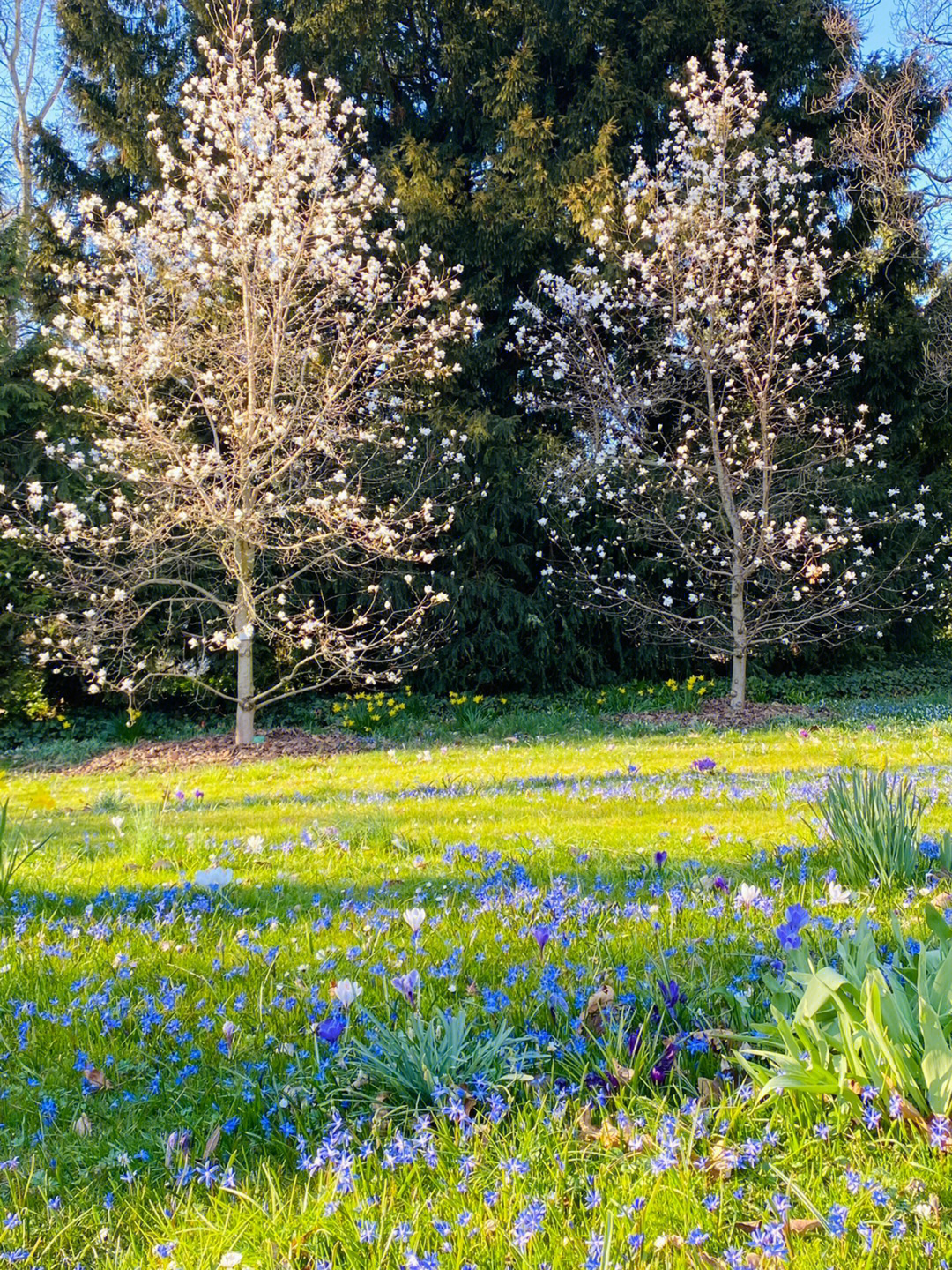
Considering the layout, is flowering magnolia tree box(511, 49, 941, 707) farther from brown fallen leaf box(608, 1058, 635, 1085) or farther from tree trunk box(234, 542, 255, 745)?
brown fallen leaf box(608, 1058, 635, 1085)

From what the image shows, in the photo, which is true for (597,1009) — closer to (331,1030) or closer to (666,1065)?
(666,1065)

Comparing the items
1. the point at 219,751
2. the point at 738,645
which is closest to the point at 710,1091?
the point at 219,751

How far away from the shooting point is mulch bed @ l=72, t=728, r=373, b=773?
902 centimetres

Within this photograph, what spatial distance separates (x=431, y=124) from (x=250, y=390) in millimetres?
6743

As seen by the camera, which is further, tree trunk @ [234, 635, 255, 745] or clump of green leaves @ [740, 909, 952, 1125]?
tree trunk @ [234, 635, 255, 745]

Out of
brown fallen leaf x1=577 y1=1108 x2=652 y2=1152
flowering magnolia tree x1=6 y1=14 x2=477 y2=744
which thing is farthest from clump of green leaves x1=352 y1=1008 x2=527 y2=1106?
flowering magnolia tree x1=6 y1=14 x2=477 y2=744

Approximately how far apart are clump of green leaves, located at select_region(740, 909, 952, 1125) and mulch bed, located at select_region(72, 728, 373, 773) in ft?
24.3

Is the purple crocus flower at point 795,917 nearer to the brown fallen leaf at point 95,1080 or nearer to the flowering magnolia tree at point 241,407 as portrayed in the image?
the brown fallen leaf at point 95,1080

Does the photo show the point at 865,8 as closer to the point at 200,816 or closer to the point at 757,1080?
the point at 200,816

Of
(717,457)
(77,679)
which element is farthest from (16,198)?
(717,457)

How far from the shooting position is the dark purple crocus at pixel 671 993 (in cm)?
187

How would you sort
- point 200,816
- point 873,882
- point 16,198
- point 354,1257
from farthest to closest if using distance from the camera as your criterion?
1. point 16,198
2. point 200,816
3. point 873,882
4. point 354,1257

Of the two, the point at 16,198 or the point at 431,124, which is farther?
the point at 16,198

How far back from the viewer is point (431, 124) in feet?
43.7
